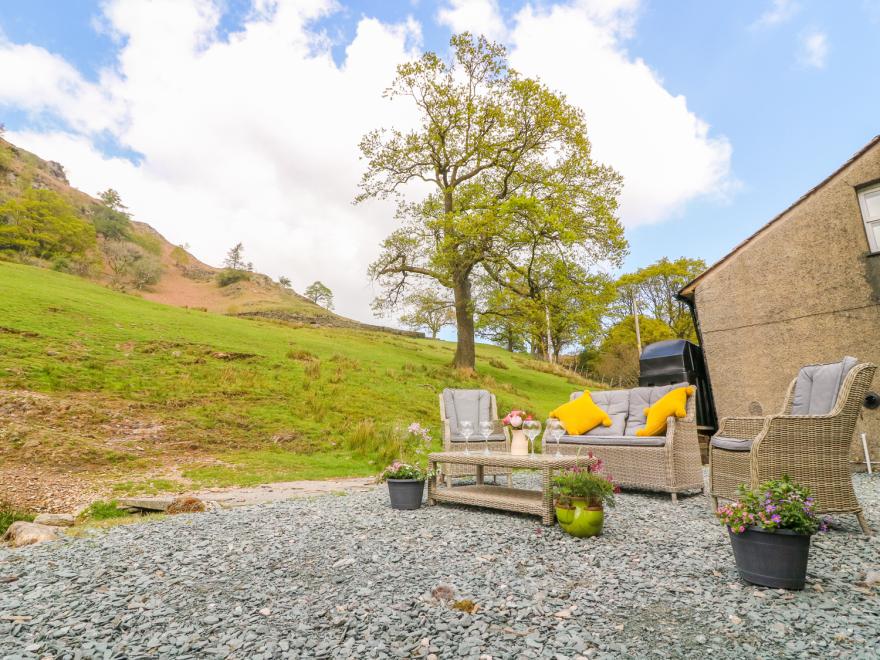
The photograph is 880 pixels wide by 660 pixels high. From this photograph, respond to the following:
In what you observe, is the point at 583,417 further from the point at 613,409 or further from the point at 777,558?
the point at 777,558

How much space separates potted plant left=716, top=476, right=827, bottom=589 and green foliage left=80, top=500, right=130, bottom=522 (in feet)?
18.1

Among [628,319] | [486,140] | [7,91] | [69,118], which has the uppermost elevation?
[7,91]

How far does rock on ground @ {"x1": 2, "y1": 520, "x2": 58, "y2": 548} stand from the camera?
3582 millimetres

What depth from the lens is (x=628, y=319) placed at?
99.8 feet

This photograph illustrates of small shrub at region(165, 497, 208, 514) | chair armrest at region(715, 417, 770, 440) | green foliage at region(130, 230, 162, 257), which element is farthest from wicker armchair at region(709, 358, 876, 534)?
Answer: green foliage at region(130, 230, 162, 257)

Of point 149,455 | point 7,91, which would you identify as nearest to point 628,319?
point 149,455

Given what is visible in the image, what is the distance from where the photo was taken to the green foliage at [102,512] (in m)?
4.53

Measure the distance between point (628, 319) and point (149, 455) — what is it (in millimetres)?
29396

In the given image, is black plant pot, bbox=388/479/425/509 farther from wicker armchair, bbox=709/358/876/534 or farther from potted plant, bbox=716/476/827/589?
wicker armchair, bbox=709/358/876/534

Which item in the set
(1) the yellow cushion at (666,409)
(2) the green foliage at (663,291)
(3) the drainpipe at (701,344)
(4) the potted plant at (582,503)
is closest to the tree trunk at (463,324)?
(3) the drainpipe at (701,344)

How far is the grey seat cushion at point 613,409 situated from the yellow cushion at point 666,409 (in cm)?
63

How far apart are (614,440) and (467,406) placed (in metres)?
2.19

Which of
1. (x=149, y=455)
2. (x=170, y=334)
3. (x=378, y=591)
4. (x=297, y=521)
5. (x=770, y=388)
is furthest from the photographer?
(x=170, y=334)

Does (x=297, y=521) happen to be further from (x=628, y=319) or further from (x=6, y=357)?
(x=628, y=319)
